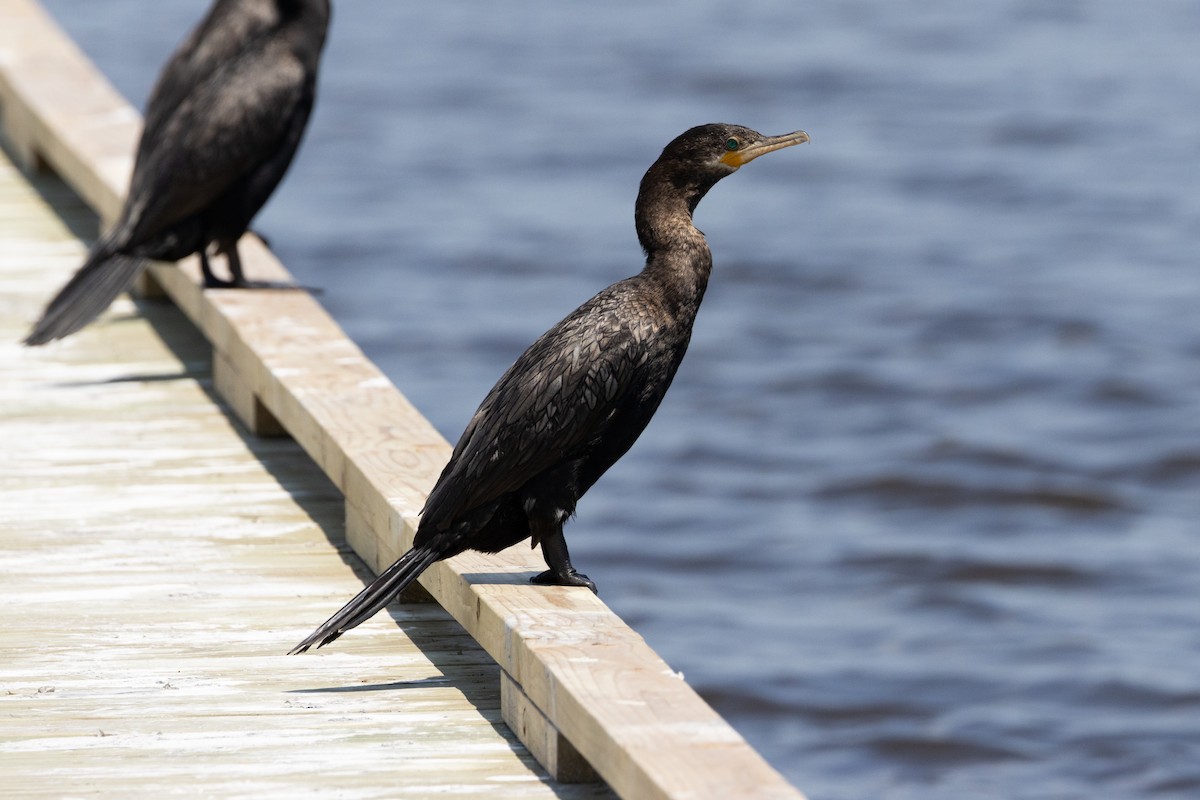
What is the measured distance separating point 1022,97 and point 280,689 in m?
13.4

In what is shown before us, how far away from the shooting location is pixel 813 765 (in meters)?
6.46

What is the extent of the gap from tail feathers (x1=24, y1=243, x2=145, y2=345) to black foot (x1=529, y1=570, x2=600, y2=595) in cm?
234

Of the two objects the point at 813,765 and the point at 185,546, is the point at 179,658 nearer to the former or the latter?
the point at 185,546

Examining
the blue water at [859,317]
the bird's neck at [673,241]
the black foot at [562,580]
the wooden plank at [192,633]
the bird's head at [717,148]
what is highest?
the bird's head at [717,148]

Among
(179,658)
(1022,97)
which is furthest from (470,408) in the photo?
(1022,97)

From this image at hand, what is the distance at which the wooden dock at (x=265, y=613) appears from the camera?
3.45 metres

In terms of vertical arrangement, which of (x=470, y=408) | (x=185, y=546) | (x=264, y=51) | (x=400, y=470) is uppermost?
(x=264, y=51)

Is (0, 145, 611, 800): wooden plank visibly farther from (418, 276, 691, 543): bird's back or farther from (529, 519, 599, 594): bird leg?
(418, 276, 691, 543): bird's back

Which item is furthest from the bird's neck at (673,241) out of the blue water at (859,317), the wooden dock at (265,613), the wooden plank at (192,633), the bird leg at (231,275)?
the blue water at (859,317)

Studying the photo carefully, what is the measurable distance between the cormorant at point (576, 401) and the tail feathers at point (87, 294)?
7.72 feet

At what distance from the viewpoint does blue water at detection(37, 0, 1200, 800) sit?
715 centimetres

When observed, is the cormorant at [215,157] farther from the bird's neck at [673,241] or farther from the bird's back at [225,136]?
the bird's neck at [673,241]

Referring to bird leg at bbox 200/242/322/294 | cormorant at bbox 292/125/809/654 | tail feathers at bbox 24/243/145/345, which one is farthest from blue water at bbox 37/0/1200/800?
cormorant at bbox 292/125/809/654

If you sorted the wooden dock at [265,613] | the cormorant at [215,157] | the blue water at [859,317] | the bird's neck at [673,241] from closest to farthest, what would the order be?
the wooden dock at [265,613], the bird's neck at [673,241], the cormorant at [215,157], the blue water at [859,317]
